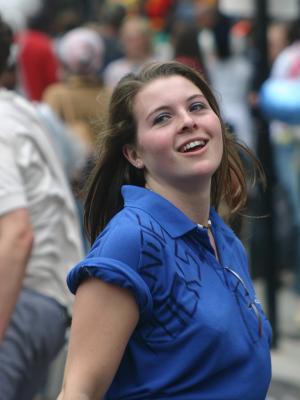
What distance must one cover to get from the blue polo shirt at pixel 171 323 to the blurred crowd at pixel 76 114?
0.62 metres

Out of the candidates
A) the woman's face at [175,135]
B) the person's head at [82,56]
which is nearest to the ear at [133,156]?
the woman's face at [175,135]

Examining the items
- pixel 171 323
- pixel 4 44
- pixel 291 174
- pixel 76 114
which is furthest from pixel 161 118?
pixel 291 174

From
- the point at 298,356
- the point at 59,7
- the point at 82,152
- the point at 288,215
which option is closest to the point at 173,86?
the point at 82,152

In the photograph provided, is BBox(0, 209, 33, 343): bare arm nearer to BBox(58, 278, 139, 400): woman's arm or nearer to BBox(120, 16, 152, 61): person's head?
BBox(58, 278, 139, 400): woman's arm

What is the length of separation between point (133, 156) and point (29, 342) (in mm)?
1184

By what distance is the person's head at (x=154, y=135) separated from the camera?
2.85m

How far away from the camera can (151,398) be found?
2.69 m

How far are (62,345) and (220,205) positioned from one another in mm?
1035

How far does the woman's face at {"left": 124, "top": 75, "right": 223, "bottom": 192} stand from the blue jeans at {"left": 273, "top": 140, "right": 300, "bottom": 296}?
525 cm

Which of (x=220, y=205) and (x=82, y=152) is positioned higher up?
(x=220, y=205)

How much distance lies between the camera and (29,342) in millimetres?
3943

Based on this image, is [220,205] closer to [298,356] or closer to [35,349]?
[35,349]

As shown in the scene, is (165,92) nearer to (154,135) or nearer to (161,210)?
(154,135)

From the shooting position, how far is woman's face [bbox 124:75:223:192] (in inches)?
112
